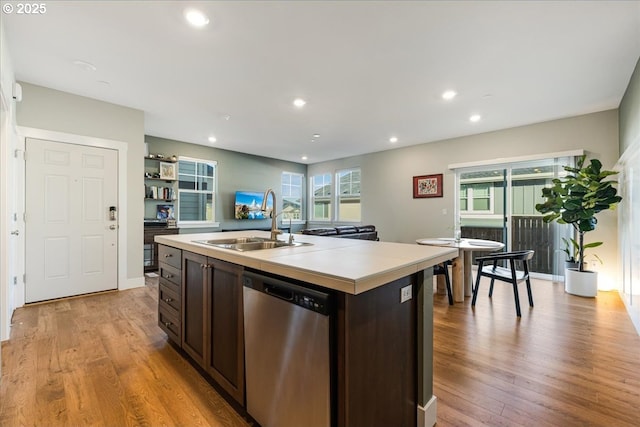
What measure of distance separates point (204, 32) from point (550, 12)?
2.76 metres

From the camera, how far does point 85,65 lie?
296 cm

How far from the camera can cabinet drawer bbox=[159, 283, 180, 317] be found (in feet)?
7.35

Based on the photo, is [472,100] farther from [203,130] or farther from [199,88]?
[203,130]

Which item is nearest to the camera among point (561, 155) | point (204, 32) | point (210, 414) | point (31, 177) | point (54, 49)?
point (210, 414)

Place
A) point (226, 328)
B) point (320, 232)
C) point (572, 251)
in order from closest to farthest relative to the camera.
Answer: point (226, 328) → point (572, 251) → point (320, 232)

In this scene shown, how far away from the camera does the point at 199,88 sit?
353 centimetres

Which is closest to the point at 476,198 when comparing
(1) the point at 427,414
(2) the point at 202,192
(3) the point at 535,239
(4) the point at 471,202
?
(4) the point at 471,202

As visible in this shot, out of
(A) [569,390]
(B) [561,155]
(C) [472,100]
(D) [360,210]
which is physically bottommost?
(A) [569,390]

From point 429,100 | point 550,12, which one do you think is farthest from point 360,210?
point 550,12

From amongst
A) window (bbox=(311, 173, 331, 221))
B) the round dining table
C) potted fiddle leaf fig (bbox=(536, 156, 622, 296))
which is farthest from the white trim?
window (bbox=(311, 173, 331, 221))

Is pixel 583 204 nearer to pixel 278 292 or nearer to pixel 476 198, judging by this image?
pixel 476 198

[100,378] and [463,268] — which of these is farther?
[463,268]

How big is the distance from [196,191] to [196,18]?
4.86m

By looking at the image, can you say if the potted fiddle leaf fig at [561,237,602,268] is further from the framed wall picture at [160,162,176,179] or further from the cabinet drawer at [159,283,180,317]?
the framed wall picture at [160,162,176,179]
